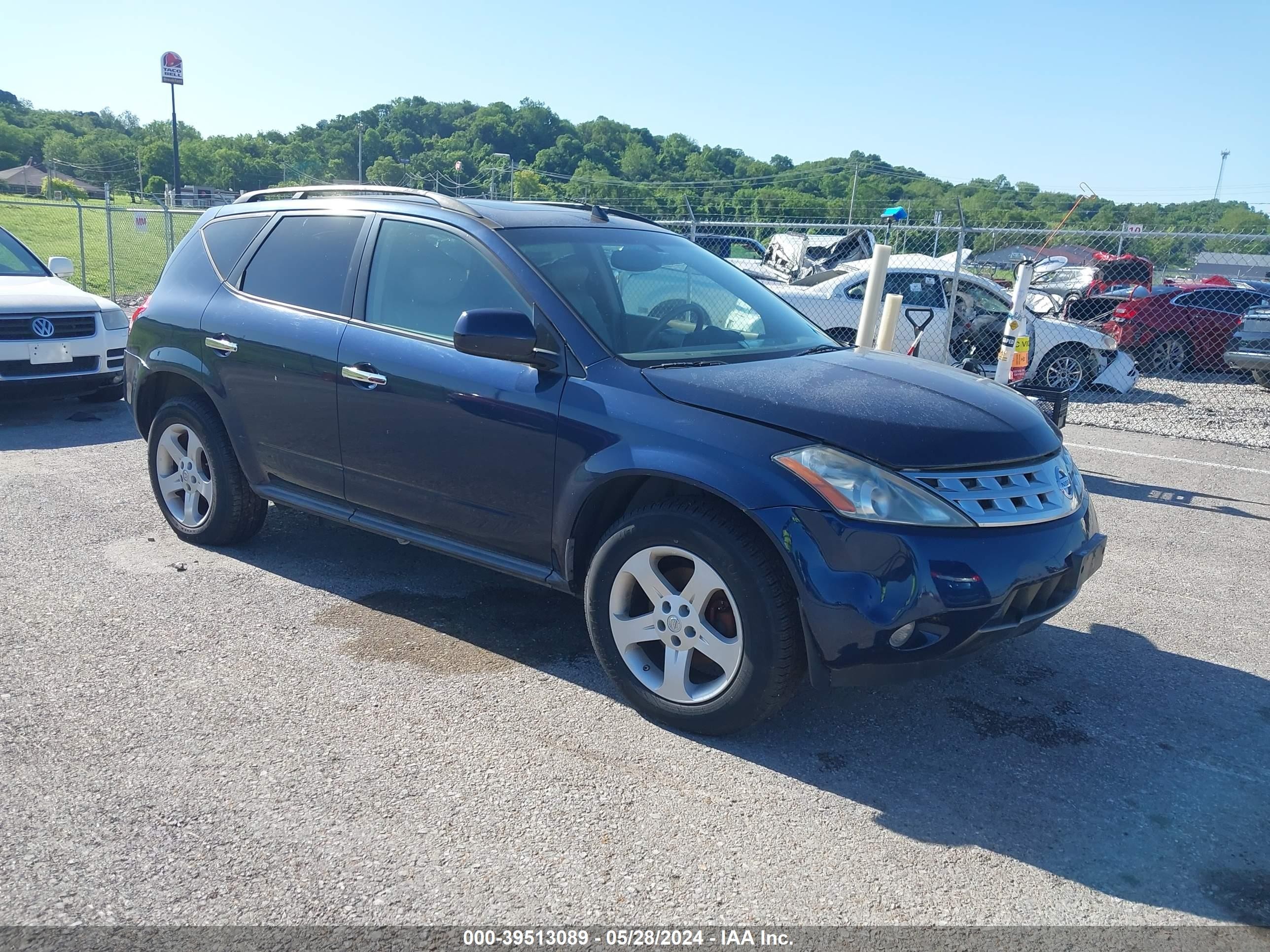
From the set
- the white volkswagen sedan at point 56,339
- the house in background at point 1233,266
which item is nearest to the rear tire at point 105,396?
the white volkswagen sedan at point 56,339

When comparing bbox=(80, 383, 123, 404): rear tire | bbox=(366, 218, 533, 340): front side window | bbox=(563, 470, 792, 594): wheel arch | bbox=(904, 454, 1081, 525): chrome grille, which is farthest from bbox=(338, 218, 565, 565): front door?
bbox=(80, 383, 123, 404): rear tire

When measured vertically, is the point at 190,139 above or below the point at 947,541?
above

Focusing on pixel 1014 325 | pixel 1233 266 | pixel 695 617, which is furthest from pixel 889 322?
pixel 1233 266

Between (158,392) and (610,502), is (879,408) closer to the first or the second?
(610,502)

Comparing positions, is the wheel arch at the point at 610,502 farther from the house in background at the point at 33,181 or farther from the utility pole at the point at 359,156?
the house in background at the point at 33,181

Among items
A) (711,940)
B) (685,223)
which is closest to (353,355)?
(711,940)

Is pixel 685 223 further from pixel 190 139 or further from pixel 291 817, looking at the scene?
pixel 190 139

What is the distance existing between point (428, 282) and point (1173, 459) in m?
7.16

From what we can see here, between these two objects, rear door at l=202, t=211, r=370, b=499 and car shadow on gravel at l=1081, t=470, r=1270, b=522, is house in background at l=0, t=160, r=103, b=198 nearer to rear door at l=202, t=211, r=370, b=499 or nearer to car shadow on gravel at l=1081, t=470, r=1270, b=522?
rear door at l=202, t=211, r=370, b=499

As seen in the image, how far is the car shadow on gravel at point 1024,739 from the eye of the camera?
286 cm

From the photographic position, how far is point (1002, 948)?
8.00 ft

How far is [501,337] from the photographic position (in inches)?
139

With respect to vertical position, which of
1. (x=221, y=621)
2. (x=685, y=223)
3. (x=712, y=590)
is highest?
(x=685, y=223)

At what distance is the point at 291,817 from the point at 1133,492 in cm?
645
